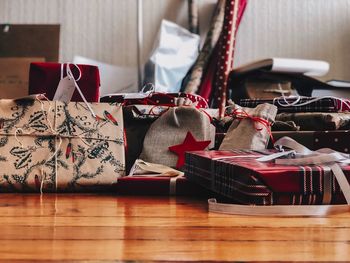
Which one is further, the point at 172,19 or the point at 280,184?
the point at 172,19

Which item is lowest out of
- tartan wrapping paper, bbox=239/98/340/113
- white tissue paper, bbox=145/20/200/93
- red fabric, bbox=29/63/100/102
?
tartan wrapping paper, bbox=239/98/340/113

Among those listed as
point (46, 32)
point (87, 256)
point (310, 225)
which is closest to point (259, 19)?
point (46, 32)

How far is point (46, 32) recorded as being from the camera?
2.44 m

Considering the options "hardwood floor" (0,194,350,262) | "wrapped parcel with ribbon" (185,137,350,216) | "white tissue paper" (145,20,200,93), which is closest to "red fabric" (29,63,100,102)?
"hardwood floor" (0,194,350,262)

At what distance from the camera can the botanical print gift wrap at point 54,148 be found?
1195 mm

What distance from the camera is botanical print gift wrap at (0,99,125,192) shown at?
1.20 metres

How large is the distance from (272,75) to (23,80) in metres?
1.08

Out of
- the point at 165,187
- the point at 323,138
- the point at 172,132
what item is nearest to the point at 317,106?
the point at 323,138

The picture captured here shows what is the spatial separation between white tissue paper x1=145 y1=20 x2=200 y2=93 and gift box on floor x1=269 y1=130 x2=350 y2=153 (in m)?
0.93

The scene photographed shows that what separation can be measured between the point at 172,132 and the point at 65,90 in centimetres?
29

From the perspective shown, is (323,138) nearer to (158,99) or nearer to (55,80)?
(158,99)

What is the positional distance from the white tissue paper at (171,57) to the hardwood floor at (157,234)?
1275 millimetres

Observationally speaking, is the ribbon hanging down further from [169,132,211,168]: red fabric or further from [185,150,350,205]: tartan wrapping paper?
[169,132,211,168]: red fabric

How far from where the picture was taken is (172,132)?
4.50 feet
